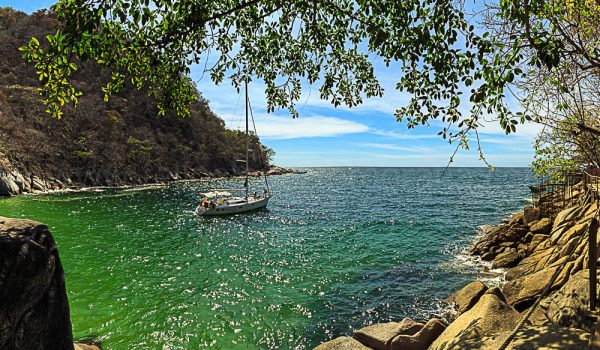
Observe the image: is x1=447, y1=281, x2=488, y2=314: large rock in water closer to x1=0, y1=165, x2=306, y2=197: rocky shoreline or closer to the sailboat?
the sailboat

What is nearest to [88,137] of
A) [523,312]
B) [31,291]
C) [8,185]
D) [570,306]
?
[8,185]

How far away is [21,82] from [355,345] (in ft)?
288

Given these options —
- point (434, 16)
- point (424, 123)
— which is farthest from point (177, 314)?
point (434, 16)

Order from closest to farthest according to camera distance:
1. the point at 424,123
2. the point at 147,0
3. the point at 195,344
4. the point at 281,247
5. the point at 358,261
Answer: the point at 147,0 → the point at 424,123 → the point at 195,344 → the point at 358,261 → the point at 281,247

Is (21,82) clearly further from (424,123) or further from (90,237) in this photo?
(424,123)

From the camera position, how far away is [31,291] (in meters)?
4.52

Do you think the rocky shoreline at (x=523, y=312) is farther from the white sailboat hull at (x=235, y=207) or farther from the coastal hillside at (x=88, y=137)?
the coastal hillside at (x=88, y=137)

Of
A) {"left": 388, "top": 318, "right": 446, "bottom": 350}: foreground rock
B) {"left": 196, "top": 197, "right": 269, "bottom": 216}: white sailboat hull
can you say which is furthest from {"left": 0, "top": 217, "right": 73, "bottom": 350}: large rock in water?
{"left": 196, "top": 197, "right": 269, "bottom": 216}: white sailboat hull

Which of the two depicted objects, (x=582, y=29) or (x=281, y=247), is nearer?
(x=582, y=29)

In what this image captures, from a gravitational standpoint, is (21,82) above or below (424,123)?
above

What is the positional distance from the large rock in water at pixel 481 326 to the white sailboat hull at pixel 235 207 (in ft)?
92.4

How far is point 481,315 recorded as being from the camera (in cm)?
672

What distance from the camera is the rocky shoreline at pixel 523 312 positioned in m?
4.95

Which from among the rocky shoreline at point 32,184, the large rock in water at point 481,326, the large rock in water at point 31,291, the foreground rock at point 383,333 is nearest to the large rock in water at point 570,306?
the large rock in water at point 481,326
